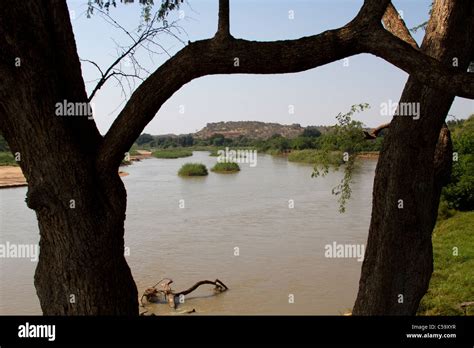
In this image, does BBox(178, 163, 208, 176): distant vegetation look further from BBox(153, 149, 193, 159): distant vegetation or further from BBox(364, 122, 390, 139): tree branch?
BBox(364, 122, 390, 139): tree branch

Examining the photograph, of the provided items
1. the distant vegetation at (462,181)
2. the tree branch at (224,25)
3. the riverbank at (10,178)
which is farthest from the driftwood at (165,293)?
the riverbank at (10,178)

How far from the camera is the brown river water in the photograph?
9711 mm

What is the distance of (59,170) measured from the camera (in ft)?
8.66

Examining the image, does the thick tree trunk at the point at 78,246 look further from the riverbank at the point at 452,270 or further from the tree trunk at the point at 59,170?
the riverbank at the point at 452,270

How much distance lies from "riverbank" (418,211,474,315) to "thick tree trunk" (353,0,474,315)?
4059 millimetres

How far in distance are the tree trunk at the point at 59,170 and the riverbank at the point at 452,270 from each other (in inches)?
225

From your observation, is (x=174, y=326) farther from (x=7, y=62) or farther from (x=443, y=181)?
(x=443, y=181)

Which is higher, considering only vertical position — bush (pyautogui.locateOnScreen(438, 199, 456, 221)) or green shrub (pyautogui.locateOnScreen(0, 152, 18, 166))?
green shrub (pyautogui.locateOnScreen(0, 152, 18, 166))

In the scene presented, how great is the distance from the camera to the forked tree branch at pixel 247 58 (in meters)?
2.54

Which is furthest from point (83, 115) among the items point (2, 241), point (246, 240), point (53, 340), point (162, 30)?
point (2, 241)

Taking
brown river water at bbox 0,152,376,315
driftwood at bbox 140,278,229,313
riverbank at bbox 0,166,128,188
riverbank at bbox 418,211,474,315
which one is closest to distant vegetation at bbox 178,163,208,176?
riverbank at bbox 0,166,128,188

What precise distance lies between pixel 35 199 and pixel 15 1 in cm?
95

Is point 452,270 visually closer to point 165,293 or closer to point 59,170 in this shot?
point 165,293

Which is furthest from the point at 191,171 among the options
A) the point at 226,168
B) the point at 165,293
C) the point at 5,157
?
the point at 165,293
